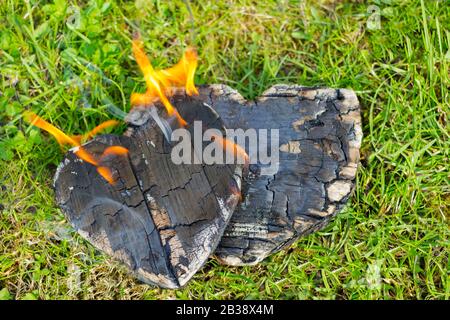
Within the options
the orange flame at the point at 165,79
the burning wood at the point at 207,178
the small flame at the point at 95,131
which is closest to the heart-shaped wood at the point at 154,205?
the burning wood at the point at 207,178

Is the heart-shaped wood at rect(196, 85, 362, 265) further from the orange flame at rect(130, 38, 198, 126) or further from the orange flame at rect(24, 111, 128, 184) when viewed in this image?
the orange flame at rect(24, 111, 128, 184)

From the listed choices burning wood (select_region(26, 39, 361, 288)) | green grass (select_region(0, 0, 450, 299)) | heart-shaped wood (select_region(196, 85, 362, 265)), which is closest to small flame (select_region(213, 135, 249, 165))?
burning wood (select_region(26, 39, 361, 288))

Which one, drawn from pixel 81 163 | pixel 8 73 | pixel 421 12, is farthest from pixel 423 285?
pixel 8 73

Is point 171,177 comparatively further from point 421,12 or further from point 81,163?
point 421,12

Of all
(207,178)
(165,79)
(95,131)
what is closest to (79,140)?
(95,131)

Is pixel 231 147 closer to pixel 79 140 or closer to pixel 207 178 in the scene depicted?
pixel 207 178

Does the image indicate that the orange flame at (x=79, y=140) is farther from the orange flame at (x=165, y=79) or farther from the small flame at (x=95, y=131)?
the orange flame at (x=165, y=79)
